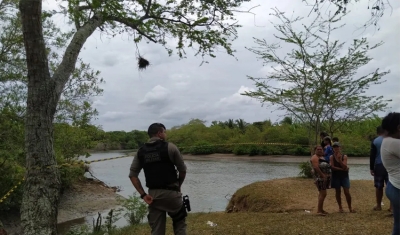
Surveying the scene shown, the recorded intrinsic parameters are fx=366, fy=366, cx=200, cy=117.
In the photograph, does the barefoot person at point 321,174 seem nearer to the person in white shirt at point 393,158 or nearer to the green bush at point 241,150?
the person in white shirt at point 393,158

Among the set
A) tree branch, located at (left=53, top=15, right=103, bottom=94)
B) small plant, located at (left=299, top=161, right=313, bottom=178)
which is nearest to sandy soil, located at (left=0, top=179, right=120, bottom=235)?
small plant, located at (left=299, top=161, right=313, bottom=178)

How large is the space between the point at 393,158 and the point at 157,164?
237cm

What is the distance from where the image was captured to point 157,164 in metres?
4.04

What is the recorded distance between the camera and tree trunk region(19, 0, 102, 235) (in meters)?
4.51

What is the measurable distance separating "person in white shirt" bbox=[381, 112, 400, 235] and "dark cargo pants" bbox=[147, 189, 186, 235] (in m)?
2.18

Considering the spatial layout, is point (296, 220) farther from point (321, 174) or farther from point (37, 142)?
point (37, 142)

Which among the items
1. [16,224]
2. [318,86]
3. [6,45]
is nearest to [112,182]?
[16,224]

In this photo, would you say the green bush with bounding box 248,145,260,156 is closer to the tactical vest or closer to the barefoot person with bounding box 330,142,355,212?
the barefoot person with bounding box 330,142,355,212

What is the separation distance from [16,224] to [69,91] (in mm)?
5616

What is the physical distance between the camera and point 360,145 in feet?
96.7

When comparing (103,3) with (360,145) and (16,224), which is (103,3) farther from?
(360,145)

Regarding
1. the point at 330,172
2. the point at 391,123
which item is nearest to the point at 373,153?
the point at 330,172

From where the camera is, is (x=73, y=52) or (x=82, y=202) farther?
(x=82, y=202)

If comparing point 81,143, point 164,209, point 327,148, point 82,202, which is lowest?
point 82,202
